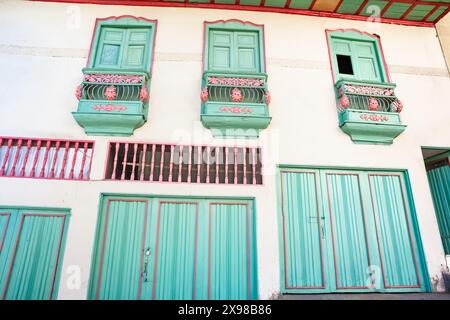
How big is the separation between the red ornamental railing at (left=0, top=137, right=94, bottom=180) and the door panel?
814 mm

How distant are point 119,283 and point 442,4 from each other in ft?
25.1

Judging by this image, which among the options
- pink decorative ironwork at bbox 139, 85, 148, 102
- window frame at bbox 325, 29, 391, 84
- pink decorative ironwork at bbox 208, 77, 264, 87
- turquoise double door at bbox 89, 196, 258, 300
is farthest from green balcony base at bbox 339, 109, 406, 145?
pink decorative ironwork at bbox 139, 85, 148, 102

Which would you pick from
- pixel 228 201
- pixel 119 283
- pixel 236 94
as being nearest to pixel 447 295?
pixel 228 201

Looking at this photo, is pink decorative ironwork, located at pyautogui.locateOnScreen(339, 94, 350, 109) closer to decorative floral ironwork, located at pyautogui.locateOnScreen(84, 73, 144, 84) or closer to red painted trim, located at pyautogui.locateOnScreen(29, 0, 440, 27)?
red painted trim, located at pyautogui.locateOnScreen(29, 0, 440, 27)

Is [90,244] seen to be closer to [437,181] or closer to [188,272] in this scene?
[188,272]

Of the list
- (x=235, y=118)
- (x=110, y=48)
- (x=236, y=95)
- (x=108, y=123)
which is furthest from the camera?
(x=110, y=48)

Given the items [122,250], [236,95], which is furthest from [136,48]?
[122,250]

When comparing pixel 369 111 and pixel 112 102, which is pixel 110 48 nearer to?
pixel 112 102

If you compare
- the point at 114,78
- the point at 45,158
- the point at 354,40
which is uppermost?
the point at 354,40

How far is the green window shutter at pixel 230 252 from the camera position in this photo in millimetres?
4188

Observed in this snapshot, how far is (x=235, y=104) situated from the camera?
194 inches

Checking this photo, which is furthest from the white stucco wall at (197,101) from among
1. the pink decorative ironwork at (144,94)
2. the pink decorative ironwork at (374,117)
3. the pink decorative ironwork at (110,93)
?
the pink decorative ironwork at (110,93)

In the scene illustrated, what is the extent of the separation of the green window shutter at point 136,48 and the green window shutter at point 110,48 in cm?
10

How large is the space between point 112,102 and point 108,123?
14.1 inches
